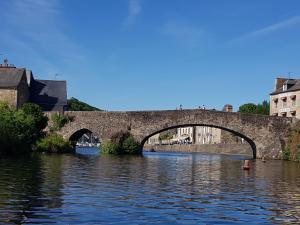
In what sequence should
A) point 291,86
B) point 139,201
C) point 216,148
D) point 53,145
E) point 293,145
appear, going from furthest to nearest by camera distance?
point 216,148 < point 291,86 < point 293,145 < point 53,145 < point 139,201

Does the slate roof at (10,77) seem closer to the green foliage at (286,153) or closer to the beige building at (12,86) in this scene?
the beige building at (12,86)

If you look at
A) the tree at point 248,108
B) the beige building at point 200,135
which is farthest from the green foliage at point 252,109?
the beige building at point 200,135

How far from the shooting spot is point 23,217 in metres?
9.77

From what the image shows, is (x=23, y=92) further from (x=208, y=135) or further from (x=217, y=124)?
(x=208, y=135)

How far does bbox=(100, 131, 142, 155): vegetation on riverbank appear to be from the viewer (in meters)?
43.5

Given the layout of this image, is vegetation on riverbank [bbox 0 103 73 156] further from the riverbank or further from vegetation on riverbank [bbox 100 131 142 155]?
the riverbank

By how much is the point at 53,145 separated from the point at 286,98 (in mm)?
22648

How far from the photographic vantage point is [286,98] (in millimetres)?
50312

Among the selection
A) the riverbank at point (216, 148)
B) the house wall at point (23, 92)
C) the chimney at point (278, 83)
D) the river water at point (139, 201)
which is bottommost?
the river water at point (139, 201)

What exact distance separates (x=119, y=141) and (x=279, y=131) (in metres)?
13.4

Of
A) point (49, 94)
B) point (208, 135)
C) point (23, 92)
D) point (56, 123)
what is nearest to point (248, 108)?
point (208, 135)

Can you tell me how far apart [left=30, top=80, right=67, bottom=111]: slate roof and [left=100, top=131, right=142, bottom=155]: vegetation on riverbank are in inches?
378

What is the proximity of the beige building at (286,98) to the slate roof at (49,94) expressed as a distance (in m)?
20.9

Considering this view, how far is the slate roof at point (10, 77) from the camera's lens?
1797 inches
